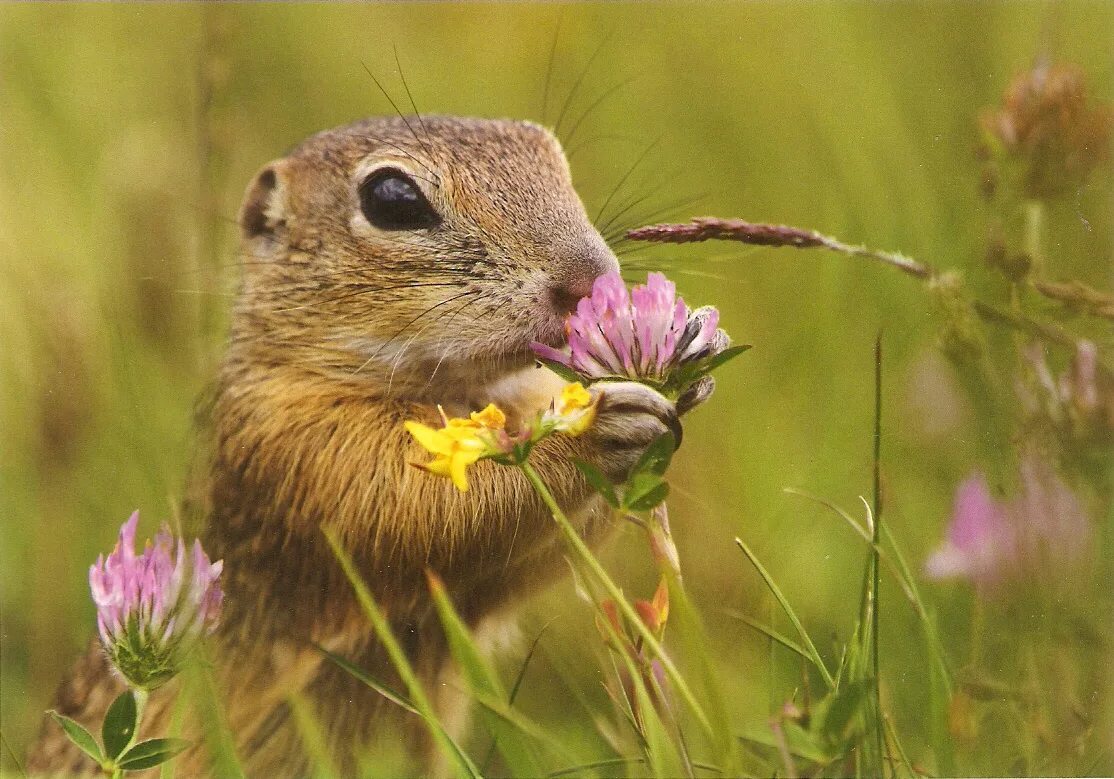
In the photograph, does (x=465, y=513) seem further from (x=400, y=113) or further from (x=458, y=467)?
(x=400, y=113)

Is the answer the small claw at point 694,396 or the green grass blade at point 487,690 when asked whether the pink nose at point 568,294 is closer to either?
the small claw at point 694,396

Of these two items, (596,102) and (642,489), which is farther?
(596,102)

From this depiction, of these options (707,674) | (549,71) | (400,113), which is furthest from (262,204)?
(707,674)

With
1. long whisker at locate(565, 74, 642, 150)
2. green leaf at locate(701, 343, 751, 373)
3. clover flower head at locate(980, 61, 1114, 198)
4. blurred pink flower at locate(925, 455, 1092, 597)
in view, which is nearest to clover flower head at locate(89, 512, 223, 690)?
green leaf at locate(701, 343, 751, 373)

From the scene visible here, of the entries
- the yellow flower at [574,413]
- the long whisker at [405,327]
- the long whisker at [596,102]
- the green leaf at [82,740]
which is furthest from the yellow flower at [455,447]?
the long whisker at [596,102]

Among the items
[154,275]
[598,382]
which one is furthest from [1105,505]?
[154,275]

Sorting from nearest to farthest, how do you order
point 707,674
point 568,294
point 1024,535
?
point 707,674
point 568,294
point 1024,535
